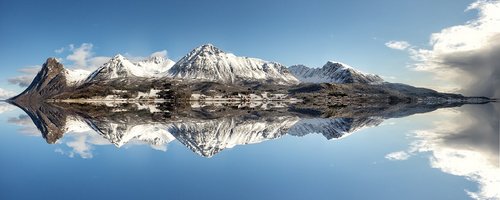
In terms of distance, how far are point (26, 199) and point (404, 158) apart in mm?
31131

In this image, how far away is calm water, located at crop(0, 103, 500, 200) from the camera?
24.6 meters

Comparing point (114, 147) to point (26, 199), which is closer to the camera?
point (26, 199)

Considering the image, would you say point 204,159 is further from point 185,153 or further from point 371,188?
point 371,188

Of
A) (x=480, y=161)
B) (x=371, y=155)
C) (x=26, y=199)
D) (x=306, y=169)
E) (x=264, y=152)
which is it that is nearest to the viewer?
(x=26, y=199)

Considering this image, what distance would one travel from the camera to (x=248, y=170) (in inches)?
1270

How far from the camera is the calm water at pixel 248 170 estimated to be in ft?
80.7

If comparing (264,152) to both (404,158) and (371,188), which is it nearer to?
(404,158)

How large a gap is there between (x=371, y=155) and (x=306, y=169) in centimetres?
1080

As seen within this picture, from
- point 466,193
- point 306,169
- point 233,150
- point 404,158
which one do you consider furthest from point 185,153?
point 466,193

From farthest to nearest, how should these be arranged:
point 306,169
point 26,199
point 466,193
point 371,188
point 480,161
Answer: point 480,161 → point 306,169 → point 371,188 → point 466,193 → point 26,199

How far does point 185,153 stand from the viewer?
42.4 m

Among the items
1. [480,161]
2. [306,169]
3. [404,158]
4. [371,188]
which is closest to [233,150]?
[306,169]

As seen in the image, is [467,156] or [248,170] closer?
[248,170]

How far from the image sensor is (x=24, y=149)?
4422 centimetres
